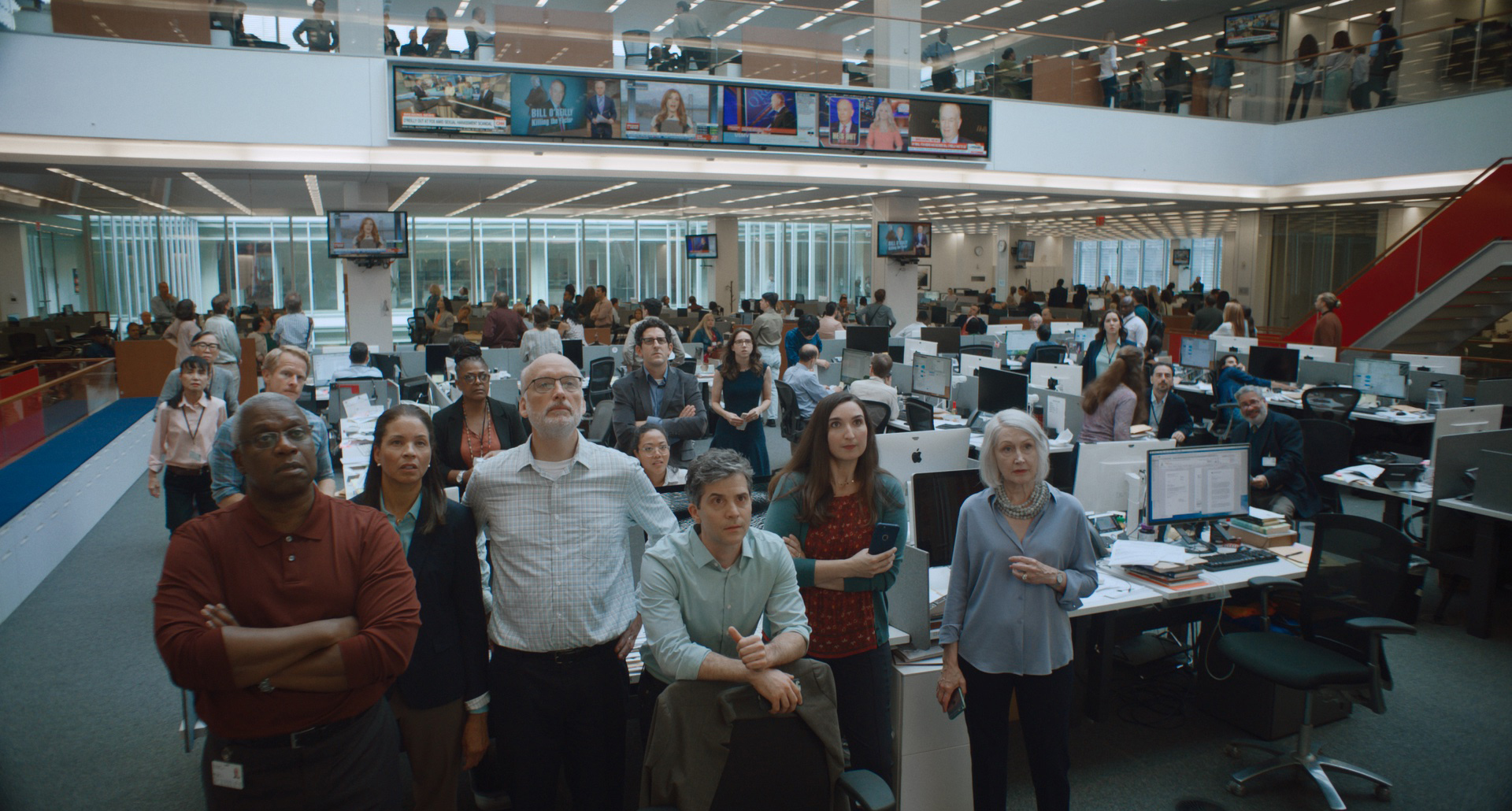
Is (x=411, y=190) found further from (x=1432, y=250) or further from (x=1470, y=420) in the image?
(x=1432, y=250)

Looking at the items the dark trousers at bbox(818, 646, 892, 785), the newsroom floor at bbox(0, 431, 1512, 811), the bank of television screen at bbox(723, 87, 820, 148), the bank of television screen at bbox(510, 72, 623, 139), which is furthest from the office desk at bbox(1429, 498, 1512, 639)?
the bank of television screen at bbox(510, 72, 623, 139)

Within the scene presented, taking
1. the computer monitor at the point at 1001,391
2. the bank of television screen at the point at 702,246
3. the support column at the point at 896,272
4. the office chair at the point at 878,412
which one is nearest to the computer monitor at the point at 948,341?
the support column at the point at 896,272

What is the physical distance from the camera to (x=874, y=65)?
13016 millimetres

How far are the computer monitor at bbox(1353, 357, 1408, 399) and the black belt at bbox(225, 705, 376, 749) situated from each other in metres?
10.5

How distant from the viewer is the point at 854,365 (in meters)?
10.5

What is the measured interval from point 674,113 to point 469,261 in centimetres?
1522

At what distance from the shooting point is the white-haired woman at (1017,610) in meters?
2.89

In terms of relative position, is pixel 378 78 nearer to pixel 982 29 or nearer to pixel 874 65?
pixel 874 65

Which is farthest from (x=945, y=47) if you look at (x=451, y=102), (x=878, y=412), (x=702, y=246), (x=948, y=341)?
(x=878, y=412)

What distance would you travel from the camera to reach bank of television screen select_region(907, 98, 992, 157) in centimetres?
1299

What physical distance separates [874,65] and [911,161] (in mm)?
1504

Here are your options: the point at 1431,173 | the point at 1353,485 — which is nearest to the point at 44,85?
the point at 1353,485

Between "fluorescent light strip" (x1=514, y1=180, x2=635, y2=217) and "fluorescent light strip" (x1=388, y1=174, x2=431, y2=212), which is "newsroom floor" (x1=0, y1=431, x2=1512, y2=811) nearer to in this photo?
"fluorescent light strip" (x1=388, y1=174, x2=431, y2=212)

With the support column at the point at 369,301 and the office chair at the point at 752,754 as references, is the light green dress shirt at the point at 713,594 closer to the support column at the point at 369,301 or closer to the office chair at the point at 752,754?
the office chair at the point at 752,754
